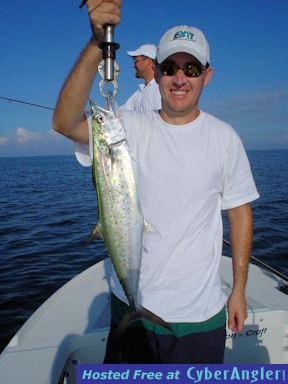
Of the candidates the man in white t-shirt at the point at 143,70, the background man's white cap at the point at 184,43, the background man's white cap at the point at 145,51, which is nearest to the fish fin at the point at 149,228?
the background man's white cap at the point at 184,43

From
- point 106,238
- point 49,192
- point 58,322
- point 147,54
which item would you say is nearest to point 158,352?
point 106,238

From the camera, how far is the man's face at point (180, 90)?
2.23m

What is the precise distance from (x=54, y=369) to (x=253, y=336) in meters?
2.02

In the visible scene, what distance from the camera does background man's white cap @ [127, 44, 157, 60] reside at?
509cm

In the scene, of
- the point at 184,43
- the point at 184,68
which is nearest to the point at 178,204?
the point at 184,68

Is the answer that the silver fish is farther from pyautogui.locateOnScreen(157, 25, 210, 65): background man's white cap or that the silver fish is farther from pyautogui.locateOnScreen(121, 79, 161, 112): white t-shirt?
pyautogui.locateOnScreen(121, 79, 161, 112): white t-shirt

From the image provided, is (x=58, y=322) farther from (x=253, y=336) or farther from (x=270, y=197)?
(x=270, y=197)

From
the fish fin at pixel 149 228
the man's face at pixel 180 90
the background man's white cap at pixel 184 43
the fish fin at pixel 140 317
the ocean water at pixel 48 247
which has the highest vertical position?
the background man's white cap at pixel 184 43

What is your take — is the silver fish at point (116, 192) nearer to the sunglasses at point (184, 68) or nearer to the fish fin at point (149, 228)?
the fish fin at point (149, 228)

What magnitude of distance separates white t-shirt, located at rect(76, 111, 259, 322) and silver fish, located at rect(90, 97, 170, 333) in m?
0.22

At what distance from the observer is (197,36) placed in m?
2.29

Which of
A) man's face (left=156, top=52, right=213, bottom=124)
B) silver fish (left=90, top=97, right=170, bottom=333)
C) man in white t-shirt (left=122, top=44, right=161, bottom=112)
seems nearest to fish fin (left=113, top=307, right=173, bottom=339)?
silver fish (left=90, top=97, right=170, bottom=333)

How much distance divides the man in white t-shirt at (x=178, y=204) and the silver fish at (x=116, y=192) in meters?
0.21

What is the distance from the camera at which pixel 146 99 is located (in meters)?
4.75
